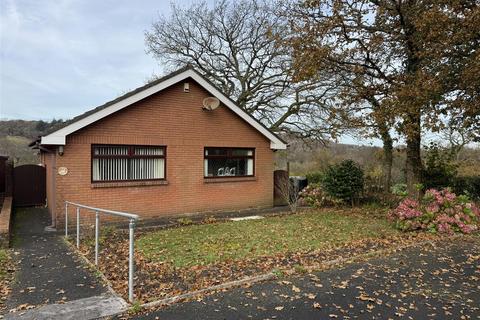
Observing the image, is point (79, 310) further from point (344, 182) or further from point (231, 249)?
point (344, 182)

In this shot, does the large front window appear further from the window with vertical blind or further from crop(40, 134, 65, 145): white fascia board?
crop(40, 134, 65, 145): white fascia board

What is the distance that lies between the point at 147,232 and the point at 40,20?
752 cm

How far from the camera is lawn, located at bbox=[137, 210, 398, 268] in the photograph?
743cm

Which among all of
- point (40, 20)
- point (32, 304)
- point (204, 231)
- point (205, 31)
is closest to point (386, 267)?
point (204, 231)

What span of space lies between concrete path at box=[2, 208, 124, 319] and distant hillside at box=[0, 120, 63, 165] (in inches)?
750

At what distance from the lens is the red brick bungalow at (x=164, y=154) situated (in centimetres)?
1089

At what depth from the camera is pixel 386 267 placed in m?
6.57

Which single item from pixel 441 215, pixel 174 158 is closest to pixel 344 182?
pixel 441 215

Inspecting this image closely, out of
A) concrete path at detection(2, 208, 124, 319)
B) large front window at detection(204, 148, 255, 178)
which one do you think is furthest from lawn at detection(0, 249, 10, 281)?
large front window at detection(204, 148, 255, 178)

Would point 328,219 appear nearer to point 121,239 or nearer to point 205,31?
point 121,239

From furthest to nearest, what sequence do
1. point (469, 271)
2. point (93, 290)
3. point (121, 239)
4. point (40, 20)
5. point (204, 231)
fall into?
point (40, 20) < point (204, 231) < point (121, 239) < point (469, 271) < point (93, 290)

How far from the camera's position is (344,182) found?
555 inches

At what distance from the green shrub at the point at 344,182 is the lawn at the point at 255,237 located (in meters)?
1.92

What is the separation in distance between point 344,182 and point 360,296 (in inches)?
366
